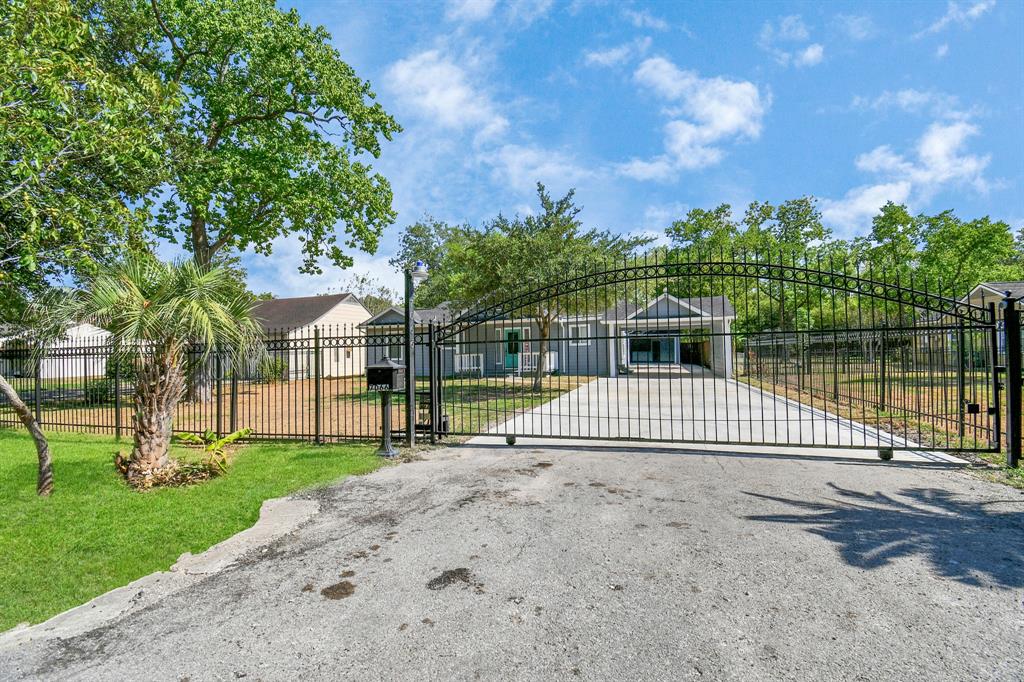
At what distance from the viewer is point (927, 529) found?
12.9ft

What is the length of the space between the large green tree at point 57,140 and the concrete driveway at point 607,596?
13.1 ft

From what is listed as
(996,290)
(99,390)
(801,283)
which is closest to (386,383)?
(801,283)

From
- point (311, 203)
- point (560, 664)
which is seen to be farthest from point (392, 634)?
point (311, 203)

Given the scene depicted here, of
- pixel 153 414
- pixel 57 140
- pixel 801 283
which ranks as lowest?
pixel 153 414

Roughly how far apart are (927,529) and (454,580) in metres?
3.95

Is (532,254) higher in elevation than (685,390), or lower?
higher

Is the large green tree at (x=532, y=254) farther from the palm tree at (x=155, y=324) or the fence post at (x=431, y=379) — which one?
the palm tree at (x=155, y=324)

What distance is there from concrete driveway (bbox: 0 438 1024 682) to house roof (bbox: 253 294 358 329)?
82.7 feet

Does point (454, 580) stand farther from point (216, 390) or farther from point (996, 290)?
point (996, 290)

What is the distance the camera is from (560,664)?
92.2 inches

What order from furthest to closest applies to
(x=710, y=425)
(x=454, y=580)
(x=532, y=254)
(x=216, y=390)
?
1. (x=532, y=254)
2. (x=710, y=425)
3. (x=216, y=390)
4. (x=454, y=580)

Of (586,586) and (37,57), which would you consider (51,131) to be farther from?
(586,586)

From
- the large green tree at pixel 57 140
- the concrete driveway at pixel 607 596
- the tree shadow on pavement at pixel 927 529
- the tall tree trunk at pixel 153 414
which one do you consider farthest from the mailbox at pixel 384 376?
the tree shadow on pavement at pixel 927 529

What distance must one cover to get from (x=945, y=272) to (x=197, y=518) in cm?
3177
